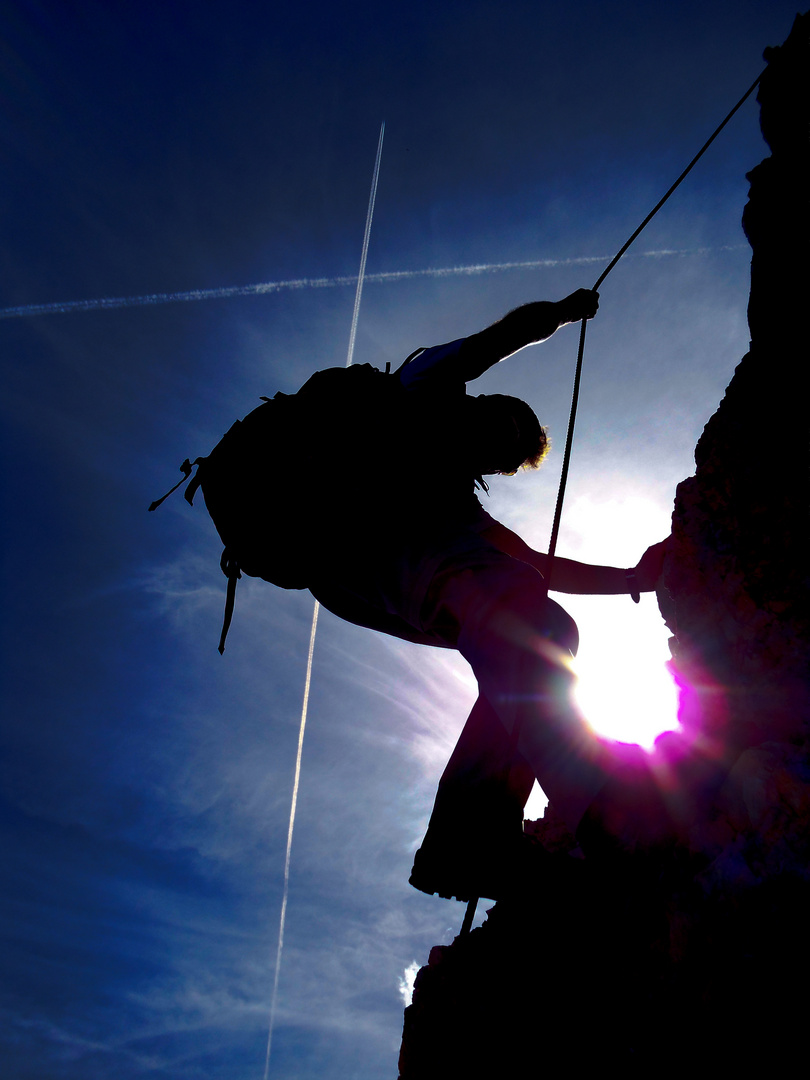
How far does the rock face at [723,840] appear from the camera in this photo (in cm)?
151

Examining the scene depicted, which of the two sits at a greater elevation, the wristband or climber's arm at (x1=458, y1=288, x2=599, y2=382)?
climber's arm at (x1=458, y1=288, x2=599, y2=382)

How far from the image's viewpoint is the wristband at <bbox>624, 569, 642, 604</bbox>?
10.3ft

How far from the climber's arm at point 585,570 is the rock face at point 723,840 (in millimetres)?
319

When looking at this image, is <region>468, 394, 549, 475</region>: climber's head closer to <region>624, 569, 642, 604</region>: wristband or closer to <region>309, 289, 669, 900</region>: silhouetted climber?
<region>309, 289, 669, 900</region>: silhouetted climber

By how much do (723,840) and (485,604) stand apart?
3.21 feet

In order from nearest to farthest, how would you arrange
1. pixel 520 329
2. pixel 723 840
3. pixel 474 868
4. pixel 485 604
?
pixel 723 840 → pixel 485 604 → pixel 474 868 → pixel 520 329

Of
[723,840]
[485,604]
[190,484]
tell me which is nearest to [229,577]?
[190,484]

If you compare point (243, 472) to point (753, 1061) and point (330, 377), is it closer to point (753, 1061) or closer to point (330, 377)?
point (330, 377)

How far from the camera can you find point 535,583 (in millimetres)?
2125

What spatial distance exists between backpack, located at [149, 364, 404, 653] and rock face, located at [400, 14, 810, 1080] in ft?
4.62

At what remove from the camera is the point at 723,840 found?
1715mm

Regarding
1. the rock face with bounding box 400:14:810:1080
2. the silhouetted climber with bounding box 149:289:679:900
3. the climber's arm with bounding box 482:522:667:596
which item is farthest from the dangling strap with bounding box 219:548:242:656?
the rock face with bounding box 400:14:810:1080

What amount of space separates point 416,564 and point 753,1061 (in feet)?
5.73

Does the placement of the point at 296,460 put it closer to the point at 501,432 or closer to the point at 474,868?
the point at 501,432
